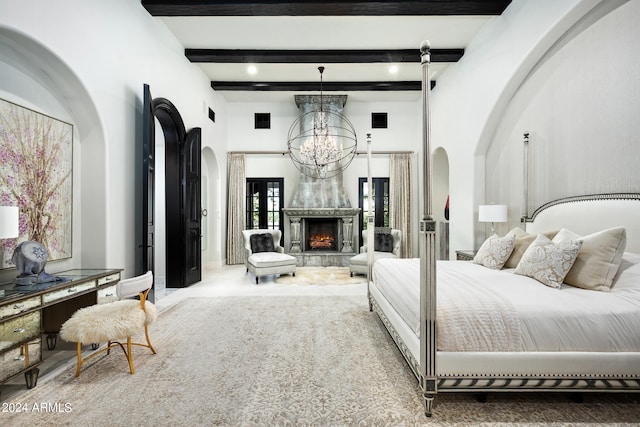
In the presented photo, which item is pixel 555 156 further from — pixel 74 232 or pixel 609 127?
pixel 74 232

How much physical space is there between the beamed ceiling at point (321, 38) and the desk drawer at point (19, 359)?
393 centimetres

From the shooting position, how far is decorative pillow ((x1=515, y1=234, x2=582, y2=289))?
2357 millimetres

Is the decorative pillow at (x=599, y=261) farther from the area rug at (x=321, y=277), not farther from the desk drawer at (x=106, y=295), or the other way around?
the desk drawer at (x=106, y=295)

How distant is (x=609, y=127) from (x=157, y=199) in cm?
683

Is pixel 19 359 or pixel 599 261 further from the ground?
pixel 599 261

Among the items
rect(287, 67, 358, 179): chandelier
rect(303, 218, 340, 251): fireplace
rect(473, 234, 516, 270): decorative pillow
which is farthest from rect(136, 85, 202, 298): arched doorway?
rect(473, 234, 516, 270): decorative pillow

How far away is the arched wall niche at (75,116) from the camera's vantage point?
250 cm

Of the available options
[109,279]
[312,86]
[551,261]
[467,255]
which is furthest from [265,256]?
[551,261]

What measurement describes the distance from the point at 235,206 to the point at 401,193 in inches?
155

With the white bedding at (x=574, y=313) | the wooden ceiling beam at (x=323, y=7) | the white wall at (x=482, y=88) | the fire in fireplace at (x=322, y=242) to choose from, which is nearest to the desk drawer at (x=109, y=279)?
the white bedding at (x=574, y=313)

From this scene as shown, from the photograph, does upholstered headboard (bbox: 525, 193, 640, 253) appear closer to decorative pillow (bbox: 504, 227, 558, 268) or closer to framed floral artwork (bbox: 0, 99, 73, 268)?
decorative pillow (bbox: 504, 227, 558, 268)

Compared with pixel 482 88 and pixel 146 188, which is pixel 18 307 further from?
pixel 482 88

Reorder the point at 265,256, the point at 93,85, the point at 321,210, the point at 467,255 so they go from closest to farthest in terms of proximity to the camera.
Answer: the point at 93,85 → the point at 467,255 → the point at 265,256 → the point at 321,210

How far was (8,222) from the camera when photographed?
1949 millimetres
